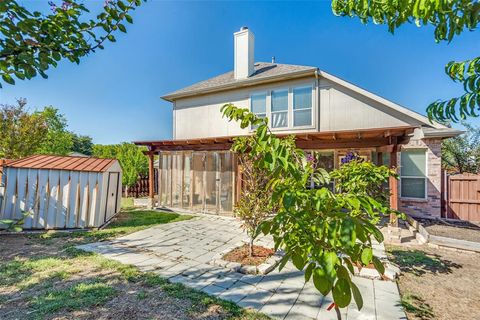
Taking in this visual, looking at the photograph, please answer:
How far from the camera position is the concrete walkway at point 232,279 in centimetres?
327

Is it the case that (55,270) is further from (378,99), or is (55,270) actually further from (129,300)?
(378,99)

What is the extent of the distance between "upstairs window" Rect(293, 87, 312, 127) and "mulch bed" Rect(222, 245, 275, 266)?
659 cm

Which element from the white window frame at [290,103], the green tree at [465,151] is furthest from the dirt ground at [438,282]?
the green tree at [465,151]

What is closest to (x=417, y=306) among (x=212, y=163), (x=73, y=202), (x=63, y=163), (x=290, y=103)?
(x=212, y=163)

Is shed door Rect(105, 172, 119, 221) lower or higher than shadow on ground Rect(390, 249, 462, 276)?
higher

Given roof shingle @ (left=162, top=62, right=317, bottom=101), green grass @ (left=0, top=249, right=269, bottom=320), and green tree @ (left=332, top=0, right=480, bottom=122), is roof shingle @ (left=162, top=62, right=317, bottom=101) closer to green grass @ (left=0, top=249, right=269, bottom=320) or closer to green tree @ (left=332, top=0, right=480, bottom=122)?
green tree @ (left=332, top=0, right=480, bottom=122)

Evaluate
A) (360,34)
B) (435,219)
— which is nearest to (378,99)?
(360,34)

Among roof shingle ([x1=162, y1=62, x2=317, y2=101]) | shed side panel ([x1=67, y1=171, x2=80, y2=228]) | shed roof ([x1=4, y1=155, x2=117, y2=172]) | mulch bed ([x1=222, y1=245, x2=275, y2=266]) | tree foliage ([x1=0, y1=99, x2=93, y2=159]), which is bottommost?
mulch bed ([x1=222, y1=245, x2=275, y2=266])

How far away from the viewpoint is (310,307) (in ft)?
10.9

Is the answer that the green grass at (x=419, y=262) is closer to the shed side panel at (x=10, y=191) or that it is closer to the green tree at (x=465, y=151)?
the shed side panel at (x=10, y=191)

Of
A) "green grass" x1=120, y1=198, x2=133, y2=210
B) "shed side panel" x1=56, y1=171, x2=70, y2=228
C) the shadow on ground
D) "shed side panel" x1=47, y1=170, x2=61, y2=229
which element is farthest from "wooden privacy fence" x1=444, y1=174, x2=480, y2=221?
"green grass" x1=120, y1=198, x2=133, y2=210

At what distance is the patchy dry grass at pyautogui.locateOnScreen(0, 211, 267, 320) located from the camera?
10.2 ft

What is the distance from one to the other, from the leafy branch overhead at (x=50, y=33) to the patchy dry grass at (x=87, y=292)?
3.21 metres

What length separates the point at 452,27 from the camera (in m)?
1.72
